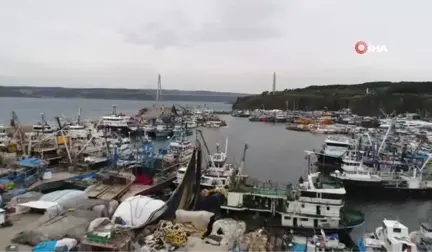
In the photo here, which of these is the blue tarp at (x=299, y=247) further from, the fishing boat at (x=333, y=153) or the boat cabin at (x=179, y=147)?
the fishing boat at (x=333, y=153)

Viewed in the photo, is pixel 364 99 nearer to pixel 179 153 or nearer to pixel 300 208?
pixel 179 153

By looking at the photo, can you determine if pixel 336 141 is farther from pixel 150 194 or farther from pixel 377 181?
pixel 150 194

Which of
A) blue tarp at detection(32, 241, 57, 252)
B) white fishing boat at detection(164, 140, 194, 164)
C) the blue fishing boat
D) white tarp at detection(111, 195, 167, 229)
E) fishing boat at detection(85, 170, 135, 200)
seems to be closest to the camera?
blue tarp at detection(32, 241, 57, 252)

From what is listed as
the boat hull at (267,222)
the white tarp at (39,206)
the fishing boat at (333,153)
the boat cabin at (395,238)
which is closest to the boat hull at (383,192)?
the fishing boat at (333,153)

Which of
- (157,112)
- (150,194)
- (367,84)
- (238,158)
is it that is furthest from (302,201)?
(367,84)

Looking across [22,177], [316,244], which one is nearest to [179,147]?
[22,177]

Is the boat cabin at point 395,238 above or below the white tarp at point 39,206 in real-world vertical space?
below

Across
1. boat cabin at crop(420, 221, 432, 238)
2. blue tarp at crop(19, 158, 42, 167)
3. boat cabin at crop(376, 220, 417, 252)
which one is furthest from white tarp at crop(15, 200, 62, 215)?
boat cabin at crop(420, 221, 432, 238)

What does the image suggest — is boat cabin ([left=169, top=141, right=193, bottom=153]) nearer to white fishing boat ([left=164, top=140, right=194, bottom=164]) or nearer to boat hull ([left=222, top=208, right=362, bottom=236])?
white fishing boat ([left=164, top=140, right=194, bottom=164])
